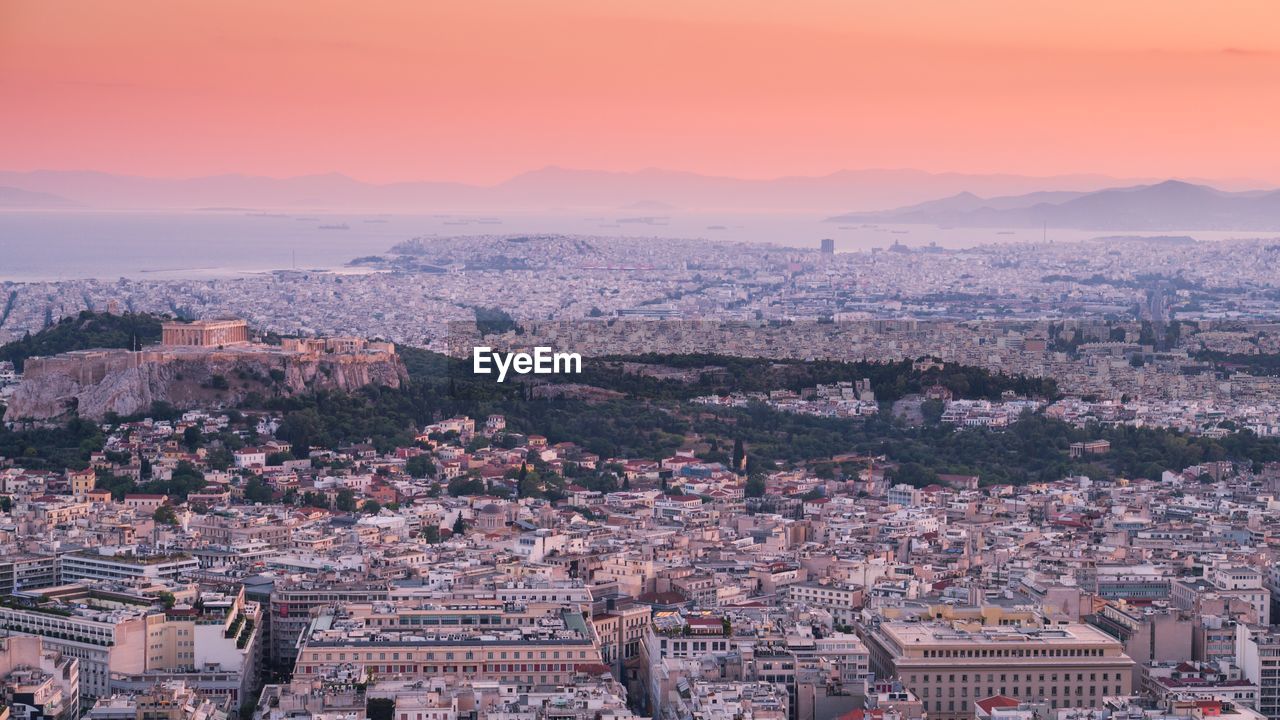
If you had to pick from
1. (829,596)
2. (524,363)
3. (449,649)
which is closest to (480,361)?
(524,363)

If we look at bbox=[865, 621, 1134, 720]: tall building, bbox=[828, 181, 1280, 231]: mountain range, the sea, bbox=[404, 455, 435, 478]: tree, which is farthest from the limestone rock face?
bbox=[828, 181, 1280, 231]: mountain range

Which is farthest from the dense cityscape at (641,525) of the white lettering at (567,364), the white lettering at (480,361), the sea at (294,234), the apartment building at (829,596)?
the sea at (294,234)

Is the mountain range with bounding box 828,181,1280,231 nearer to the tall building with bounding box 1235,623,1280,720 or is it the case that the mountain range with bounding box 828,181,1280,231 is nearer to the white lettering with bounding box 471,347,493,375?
the white lettering with bounding box 471,347,493,375

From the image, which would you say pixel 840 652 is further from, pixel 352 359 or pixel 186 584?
pixel 352 359

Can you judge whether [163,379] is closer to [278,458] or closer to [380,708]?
[278,458]

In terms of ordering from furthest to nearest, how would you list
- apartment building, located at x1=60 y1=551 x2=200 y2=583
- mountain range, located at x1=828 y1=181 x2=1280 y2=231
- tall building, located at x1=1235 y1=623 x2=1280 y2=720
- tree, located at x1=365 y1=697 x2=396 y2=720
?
mountain range, located at x1=828 y1=181 x2=1280 y2=231 < apartment building, located at x1=60 y1=551 x2=200 y2=583 < tall building, located at x1=1235 y1=623 x2=1280 y2=720 < tree, located at x1=365 y1=697 x2=396 y2=720

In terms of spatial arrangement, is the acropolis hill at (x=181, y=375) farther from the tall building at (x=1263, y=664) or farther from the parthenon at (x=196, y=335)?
the tall building at (x=1263, y=664)
